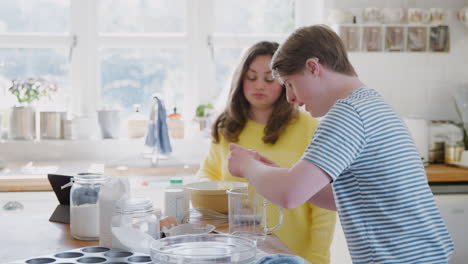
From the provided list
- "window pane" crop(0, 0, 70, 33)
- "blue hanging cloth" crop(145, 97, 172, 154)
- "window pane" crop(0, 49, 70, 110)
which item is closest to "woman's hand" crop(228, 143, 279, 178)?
"blue hanging cloth" crop(145, 97, 172, 154)

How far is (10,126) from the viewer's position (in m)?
3.96

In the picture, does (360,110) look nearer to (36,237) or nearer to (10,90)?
(36,237)

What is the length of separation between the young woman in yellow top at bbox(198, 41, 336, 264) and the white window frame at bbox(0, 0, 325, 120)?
156cm

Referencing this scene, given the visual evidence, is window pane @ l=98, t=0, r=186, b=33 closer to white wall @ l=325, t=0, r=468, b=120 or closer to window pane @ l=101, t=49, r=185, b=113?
window pane @ l=101, t=49, r=185, b=113

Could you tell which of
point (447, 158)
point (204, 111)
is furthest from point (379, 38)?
point (204, 111)

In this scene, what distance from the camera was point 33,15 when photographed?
416cm

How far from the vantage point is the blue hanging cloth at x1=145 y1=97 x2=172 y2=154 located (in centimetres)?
382

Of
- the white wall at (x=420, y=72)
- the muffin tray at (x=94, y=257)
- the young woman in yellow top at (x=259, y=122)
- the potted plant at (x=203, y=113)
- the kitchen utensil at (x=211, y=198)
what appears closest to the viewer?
the muffin tray at (x=94, y=257)

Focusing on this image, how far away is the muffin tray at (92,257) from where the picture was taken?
1418mm

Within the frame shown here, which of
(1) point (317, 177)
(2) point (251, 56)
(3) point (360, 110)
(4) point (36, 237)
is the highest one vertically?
(2) point (251, 56)

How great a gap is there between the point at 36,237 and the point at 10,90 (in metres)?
2.47

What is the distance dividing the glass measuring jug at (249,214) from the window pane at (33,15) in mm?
2979

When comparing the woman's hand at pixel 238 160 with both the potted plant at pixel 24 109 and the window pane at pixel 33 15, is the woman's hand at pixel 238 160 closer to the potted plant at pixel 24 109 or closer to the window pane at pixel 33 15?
the potted plant at pixel 24 109

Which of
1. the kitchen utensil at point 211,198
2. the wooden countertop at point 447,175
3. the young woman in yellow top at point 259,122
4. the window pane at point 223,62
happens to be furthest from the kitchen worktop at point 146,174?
the kitchen utensil at point 211,198
